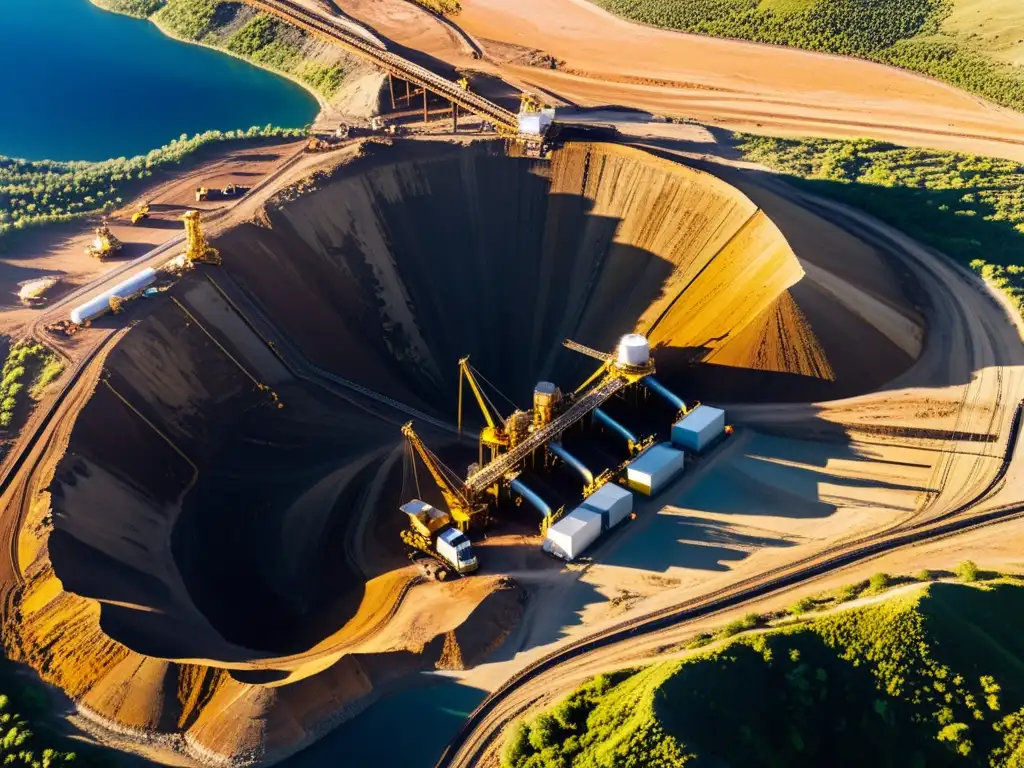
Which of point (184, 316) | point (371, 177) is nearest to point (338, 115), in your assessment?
point (371, 177)

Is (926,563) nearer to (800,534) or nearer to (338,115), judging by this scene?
(800,534)

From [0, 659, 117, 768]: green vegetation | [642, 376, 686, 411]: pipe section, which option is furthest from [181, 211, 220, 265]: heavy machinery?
[642, 376, 686, 411]: pipe section

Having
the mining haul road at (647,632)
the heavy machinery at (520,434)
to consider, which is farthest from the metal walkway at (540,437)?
the mining haul road at (647,632)

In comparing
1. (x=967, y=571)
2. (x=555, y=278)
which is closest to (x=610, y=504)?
(x=967, y=571)

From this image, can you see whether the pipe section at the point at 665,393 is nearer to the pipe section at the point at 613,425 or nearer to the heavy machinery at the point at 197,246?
the pipe section at the point at 613,425

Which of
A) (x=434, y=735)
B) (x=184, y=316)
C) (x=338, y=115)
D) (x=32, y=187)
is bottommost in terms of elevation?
(x=434, y=735)

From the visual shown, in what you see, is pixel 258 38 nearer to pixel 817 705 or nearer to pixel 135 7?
pixel 135 7
